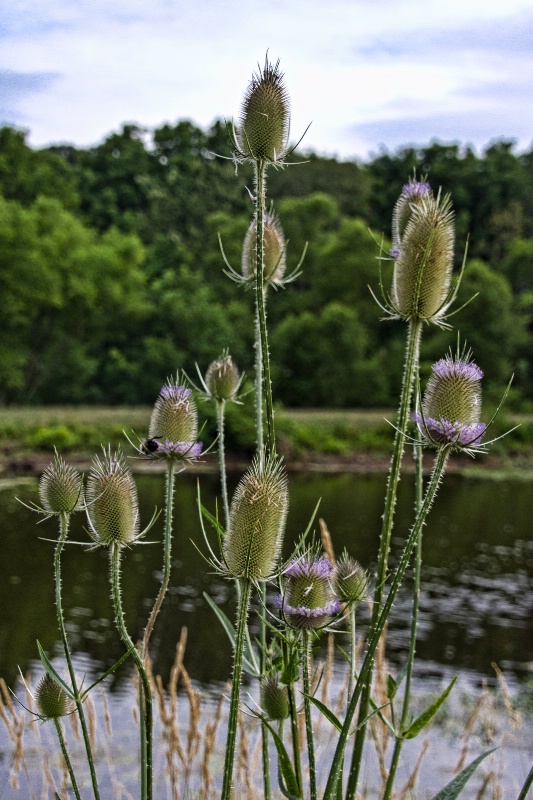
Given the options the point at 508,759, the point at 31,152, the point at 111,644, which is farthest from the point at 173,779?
the point at 31,152

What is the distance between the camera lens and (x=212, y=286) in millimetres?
43094

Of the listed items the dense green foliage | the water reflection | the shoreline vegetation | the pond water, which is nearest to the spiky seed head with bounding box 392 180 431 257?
the pond water

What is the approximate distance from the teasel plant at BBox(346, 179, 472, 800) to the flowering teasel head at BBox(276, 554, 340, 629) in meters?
0.10

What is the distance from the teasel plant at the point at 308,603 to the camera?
82.1 inches

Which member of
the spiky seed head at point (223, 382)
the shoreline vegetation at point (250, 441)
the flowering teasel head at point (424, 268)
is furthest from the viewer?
the shoreline vegetation at point (250, 441)

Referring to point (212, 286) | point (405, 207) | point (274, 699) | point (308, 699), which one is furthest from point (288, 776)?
point (212, 286)

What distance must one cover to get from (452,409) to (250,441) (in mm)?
26511

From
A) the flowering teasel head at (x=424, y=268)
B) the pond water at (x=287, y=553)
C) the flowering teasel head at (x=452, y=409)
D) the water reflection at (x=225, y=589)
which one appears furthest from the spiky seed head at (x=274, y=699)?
the water reflection at (x=225, y=589)

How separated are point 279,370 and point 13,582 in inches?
974

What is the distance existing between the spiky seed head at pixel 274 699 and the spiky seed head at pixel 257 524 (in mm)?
515

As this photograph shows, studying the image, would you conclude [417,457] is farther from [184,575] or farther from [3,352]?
[3,352]

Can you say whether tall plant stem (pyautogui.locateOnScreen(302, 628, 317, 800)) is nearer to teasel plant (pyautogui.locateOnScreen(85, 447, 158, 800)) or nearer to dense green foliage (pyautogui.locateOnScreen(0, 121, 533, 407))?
teasel plant (pyautogui.locateOnScreen(85, 447, 158, 800))

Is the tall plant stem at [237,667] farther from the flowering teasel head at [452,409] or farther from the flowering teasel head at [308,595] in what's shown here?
the flowering teasel head at [452,409]

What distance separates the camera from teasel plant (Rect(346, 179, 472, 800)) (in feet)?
6.64
